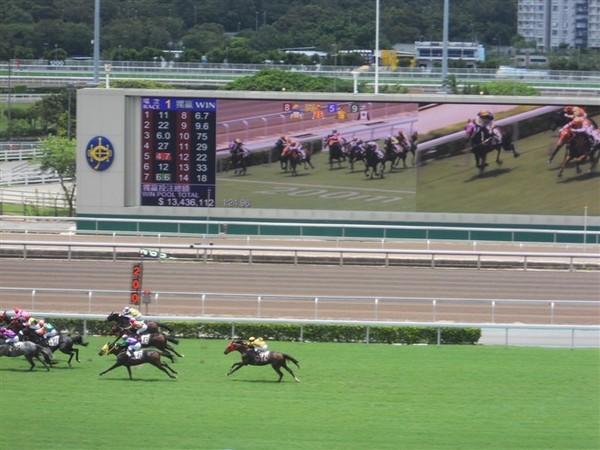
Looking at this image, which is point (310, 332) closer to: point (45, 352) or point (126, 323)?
point (126, 323)

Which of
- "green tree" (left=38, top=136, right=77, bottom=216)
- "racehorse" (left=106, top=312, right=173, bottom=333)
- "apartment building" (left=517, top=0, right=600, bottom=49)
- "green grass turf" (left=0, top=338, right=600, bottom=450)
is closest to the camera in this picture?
"green grass turf" (left=0, top=338, right=600, bottom=450)

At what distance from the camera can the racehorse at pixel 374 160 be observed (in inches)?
1439

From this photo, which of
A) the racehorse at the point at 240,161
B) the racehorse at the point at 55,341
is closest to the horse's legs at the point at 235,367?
the racehorse at the point at 55,341

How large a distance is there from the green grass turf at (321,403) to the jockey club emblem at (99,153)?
A: 14447 millimetres

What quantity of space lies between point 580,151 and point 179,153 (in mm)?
10163

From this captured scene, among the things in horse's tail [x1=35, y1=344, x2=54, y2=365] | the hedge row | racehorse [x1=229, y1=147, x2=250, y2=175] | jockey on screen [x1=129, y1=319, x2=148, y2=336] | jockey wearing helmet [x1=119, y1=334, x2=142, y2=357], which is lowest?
the hedge row

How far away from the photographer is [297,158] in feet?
121

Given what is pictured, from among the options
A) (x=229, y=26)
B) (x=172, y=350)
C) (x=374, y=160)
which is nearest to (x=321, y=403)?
(x=172, y=350)

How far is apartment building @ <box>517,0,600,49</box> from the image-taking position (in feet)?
456

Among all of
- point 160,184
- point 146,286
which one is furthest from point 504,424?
point 160,184

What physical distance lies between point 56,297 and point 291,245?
10682 millimetres

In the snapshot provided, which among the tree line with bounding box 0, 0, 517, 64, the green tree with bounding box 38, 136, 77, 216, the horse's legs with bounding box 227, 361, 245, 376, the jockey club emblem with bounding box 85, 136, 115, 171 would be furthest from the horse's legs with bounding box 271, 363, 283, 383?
the tree line with bounding box 0, 0, 517, 64

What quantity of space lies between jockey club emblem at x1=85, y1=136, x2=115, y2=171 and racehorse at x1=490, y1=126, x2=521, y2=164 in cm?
979

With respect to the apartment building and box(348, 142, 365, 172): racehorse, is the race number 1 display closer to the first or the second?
box(348, 142, 365, 172): racehorse
